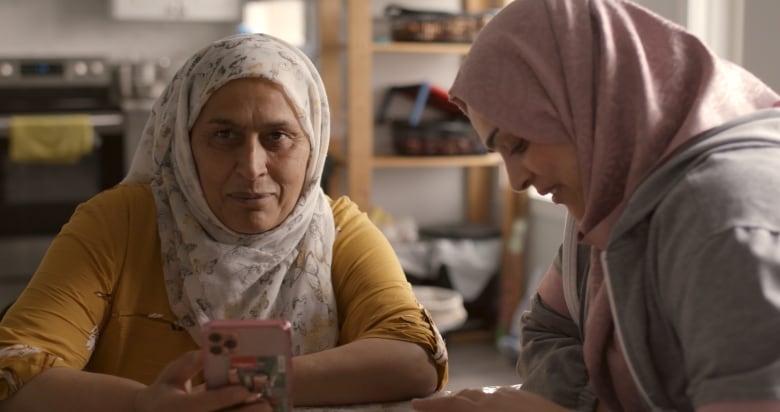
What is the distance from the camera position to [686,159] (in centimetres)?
85

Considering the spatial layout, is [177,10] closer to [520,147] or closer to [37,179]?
[37,179]

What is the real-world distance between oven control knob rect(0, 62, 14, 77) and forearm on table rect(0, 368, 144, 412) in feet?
11.7

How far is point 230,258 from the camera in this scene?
4.57 feet

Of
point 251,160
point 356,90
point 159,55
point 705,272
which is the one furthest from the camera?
point 159,55

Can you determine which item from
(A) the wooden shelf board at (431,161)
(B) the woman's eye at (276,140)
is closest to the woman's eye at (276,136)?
(B) the woman's eye at (276,140)

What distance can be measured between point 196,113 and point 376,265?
0.36m

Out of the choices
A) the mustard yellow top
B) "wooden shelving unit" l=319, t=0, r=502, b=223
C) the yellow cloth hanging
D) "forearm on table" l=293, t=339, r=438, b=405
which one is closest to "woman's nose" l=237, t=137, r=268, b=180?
the mustard yellow top

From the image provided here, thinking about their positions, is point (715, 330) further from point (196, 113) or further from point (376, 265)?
point (196, 113)

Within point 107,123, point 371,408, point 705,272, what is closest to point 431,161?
point 107,123

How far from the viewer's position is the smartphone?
35.0 inches

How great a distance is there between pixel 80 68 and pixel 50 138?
2.04 feet

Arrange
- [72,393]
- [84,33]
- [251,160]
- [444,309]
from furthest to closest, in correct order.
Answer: [84,33], [444,309], [251,160], [72,393]

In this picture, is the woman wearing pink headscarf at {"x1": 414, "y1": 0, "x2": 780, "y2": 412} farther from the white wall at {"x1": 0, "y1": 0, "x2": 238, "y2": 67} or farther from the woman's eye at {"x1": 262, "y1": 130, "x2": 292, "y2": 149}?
the white wall at {"x1": 0, "y1": 0, "x2": 238, "y2": 67}

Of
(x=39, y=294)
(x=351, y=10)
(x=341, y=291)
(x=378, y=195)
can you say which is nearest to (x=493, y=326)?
(x=378, y=195)
